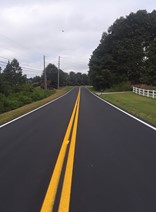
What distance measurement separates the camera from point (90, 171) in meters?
6.48

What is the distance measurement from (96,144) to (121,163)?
2.28 metres

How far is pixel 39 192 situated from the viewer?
17.5ft

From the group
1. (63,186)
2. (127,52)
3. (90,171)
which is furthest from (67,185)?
(127,52)

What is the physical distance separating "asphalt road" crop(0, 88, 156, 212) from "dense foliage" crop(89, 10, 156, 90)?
58.3 meters

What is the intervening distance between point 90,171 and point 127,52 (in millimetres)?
65467

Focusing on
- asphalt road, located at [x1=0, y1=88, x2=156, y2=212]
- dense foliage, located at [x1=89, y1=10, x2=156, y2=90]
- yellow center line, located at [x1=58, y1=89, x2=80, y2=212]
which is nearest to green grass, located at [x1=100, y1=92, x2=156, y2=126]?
asphalt road, located at [x1=0, y1=88, x2=156, y2=212]

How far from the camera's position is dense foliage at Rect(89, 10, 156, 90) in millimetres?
69875

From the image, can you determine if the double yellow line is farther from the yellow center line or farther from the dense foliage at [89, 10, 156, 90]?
the dense foliage at [89, 10, 156, 90]

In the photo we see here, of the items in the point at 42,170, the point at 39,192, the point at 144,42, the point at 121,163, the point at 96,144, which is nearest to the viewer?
the point at 39,192

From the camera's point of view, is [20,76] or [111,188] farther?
[20,76]

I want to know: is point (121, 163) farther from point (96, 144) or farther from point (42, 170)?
point (96, 144)

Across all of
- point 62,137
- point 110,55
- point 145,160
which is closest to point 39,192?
point 145,160

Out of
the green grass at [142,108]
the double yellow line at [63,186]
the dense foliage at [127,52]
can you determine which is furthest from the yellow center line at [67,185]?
the dense foliage at [127,52]

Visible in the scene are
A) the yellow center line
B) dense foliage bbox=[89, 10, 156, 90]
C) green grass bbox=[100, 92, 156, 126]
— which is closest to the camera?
the yellow center line
